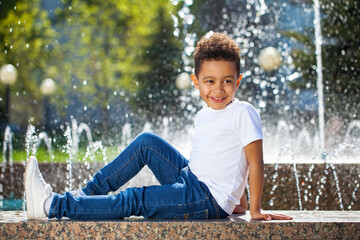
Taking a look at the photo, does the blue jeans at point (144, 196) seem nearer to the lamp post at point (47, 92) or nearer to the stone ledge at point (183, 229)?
the stone ledge at point (183, 229)

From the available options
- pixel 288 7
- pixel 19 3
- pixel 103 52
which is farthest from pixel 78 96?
pixel 288 7

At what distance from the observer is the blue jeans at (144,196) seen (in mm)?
2119

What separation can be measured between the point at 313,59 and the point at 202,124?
14.4 meters

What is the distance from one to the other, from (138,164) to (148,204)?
0.29 metres

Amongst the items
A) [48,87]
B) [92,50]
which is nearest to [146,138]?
[92,50]

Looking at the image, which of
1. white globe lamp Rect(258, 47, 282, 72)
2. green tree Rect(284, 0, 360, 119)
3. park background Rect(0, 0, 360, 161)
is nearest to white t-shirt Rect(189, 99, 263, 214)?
park background Rect(0, 0, 360, 161)

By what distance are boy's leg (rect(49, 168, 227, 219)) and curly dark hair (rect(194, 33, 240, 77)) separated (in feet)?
1.90

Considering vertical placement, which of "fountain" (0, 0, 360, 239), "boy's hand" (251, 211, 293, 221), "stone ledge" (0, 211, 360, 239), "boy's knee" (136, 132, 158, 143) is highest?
"fountain" (0, 0, 360, 239)

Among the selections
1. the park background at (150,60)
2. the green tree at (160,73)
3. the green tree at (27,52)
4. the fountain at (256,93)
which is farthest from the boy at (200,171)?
the green tree at (27,52)

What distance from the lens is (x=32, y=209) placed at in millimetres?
2098

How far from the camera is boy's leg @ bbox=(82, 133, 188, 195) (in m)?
2.34

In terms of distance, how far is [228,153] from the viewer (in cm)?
224

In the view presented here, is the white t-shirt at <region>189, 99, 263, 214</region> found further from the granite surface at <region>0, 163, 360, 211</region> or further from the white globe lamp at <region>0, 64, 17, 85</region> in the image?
the white globe lamp at <region>0, 64, 17, 85</region>

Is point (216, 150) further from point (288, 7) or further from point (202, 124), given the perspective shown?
point (288, 7)
